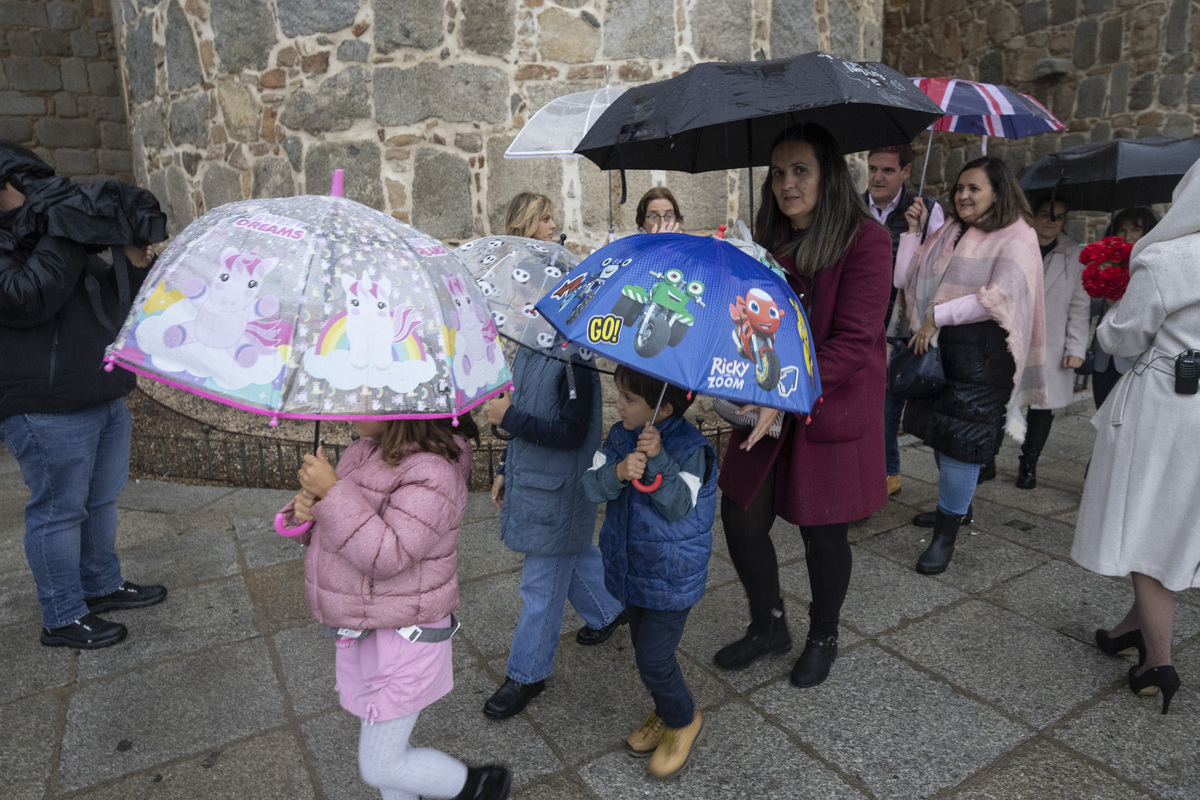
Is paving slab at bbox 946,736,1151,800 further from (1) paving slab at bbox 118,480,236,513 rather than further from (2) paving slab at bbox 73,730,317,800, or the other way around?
Result: (1) paving slab at bbox 118,480,236,513

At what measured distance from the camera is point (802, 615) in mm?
3580

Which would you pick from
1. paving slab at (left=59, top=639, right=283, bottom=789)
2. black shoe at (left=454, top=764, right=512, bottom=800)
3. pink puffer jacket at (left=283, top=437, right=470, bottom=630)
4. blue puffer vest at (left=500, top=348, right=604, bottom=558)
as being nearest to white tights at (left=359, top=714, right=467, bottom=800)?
black shoe at (left=454, top=764, right=512, bottom=800)

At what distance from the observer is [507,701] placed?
2.82m

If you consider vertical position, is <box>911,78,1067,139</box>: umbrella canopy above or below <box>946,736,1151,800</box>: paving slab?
above

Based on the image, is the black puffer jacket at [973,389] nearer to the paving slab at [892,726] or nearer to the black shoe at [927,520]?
the black shoe at [927,520]

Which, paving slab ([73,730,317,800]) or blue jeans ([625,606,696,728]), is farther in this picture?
paving slab ([73,730,317,800])

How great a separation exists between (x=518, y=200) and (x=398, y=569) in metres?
1.72

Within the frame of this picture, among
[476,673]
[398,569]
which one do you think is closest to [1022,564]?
[476,673]

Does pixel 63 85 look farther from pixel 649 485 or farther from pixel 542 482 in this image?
pixel 649 485

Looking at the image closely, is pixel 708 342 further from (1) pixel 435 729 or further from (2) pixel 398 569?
(1) pixel 435 729

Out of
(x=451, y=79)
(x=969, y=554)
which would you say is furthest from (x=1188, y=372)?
(x=451, y=79)

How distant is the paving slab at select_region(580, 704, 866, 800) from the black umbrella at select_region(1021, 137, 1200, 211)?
12.2 ft

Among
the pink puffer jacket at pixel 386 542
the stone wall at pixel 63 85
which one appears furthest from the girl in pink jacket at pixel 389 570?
the stone wall at pixel 63 85

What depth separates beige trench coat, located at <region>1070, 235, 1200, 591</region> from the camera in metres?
2.69
